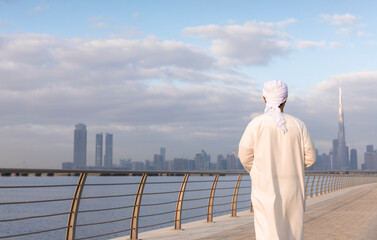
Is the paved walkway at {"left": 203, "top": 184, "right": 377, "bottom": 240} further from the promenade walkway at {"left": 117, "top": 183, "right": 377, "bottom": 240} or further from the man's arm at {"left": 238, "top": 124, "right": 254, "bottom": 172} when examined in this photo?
the man's arm at {"left": 238, "top": 124, "right": 254, "bottom": 172}

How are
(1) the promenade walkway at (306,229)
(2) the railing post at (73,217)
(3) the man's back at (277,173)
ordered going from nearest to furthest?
(3) the man's back at (277,173), (2) the railing post at (73,217), (1) the promenade walkway at (306,229)

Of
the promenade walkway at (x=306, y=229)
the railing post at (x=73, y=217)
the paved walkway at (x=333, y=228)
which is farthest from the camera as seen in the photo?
the paved walkway at (x=333, y=228)

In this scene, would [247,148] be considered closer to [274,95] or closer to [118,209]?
[274,95]

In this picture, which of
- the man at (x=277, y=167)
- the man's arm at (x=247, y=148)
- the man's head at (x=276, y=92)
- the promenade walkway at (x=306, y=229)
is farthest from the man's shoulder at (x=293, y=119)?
the promenade walkway at (x=306, y=229)

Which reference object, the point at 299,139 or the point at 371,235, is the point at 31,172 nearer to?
the point at 299,139

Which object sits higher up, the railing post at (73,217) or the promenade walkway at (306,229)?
the railing post at (73,217)

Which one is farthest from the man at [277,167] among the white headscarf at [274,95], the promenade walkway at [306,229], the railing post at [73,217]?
the promenade walkway at [306,229]

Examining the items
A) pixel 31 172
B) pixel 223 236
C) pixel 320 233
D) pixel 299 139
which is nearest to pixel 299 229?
pixel 299 139

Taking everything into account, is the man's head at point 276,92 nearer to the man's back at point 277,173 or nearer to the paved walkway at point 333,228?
the man's back at point 277,173

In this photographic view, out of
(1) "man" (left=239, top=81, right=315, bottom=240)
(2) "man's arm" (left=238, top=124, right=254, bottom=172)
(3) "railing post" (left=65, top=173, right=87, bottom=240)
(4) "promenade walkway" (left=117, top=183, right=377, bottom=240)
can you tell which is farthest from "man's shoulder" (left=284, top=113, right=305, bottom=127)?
(4) "promenade walkway" (left=117, top=183, right=377, bottom=240)

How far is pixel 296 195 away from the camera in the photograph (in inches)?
144

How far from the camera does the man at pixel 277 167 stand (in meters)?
3.61

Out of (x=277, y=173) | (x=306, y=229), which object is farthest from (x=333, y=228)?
(x=277, y=173)

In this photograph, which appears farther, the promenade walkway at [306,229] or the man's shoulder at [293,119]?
the promenade walkway at [306,229]
